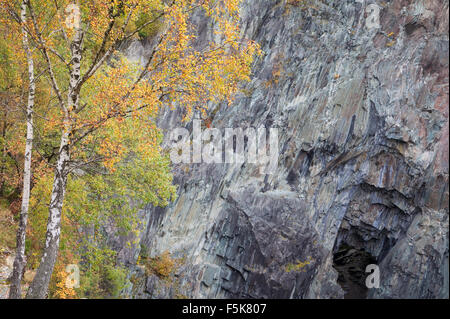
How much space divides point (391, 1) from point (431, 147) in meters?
9.18

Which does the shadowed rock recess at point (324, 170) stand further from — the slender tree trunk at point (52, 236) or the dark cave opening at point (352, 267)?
the slender tree trunk at point (52, 236)

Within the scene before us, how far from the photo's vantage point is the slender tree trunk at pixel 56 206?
854 cm

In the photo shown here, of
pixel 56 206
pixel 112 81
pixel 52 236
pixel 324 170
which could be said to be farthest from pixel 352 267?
pixel 56 206

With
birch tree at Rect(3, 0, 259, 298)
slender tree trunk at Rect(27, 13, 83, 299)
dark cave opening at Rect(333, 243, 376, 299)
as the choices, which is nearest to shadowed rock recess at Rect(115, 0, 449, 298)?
dark cave opening at Rect(333, 243, 376, 299)

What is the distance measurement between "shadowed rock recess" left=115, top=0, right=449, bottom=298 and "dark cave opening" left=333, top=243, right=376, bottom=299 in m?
1.41

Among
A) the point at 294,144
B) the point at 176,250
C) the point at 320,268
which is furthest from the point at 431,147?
the point at 176,250

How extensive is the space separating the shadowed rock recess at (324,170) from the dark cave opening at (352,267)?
141 cm

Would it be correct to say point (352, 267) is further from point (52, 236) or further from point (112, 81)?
point (52, 236)

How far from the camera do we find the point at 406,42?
21.7 metres

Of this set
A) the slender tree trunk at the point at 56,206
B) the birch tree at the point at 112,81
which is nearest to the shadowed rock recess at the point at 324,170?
the birch tree at the point at 112,81

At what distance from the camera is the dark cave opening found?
24672 millimetres

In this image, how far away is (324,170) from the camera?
22.7 m

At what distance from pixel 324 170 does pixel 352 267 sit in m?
7.80
